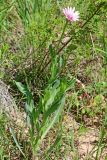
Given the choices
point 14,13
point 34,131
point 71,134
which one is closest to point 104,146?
point 71,134

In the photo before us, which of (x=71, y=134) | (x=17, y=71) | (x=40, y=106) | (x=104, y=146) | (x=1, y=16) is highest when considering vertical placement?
(x=1, y=16)

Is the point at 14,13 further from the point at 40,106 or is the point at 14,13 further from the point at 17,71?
the point at 40,106

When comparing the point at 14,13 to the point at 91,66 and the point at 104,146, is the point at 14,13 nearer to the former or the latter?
the point at 91,66

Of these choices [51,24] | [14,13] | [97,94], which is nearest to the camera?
[51,24]

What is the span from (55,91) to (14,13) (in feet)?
4.66

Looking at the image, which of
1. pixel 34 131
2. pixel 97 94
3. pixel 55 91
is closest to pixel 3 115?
pixel 34 131

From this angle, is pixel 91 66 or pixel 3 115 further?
pixel 91 66

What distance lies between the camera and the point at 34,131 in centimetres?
250

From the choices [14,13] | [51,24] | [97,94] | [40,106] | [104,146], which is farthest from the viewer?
[14,13]

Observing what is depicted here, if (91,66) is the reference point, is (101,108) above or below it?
below

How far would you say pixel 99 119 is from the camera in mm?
2859

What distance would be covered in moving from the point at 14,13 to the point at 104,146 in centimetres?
155

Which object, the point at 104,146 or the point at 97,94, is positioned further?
the point at 97,94

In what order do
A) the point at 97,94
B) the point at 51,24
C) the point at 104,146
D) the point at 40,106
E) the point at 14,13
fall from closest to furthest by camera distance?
the point at 40,106
the point at 104,146
the point at 51,24
the point at 97,94
the point at 14,13
